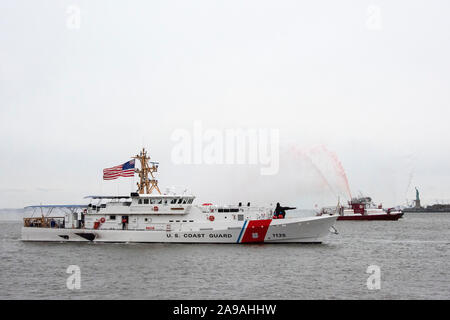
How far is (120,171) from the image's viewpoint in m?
42.7

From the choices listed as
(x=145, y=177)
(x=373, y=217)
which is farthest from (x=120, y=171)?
(x=373, y=217)

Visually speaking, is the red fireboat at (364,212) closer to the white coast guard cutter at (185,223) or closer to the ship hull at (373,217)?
the ship hull at (373,217)

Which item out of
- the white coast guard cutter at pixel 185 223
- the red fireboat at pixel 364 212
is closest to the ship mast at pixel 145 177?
the white coast guard cutter at pixel 185 223

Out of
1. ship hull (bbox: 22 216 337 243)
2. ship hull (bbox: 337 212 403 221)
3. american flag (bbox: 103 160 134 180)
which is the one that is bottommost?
ship hull (bbox: 337 212 403 221)

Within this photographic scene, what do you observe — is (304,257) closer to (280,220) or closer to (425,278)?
(280,220)

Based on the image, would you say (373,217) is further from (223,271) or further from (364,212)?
(223,271)

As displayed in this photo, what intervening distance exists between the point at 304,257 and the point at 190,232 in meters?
11.5

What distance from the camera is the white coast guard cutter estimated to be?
41000mm

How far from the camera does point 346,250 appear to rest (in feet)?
134

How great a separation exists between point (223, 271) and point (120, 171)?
17.9 meters

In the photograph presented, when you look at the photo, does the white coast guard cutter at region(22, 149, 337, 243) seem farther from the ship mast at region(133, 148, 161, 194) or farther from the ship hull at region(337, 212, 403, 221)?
the ship hull at region(337, 212, 403, 221)

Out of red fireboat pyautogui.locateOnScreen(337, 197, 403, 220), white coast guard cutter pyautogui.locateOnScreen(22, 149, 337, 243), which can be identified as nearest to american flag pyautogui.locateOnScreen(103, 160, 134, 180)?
white coast guard cutter pyautogui.locateOnScreen(22, 149, 337, 243)
